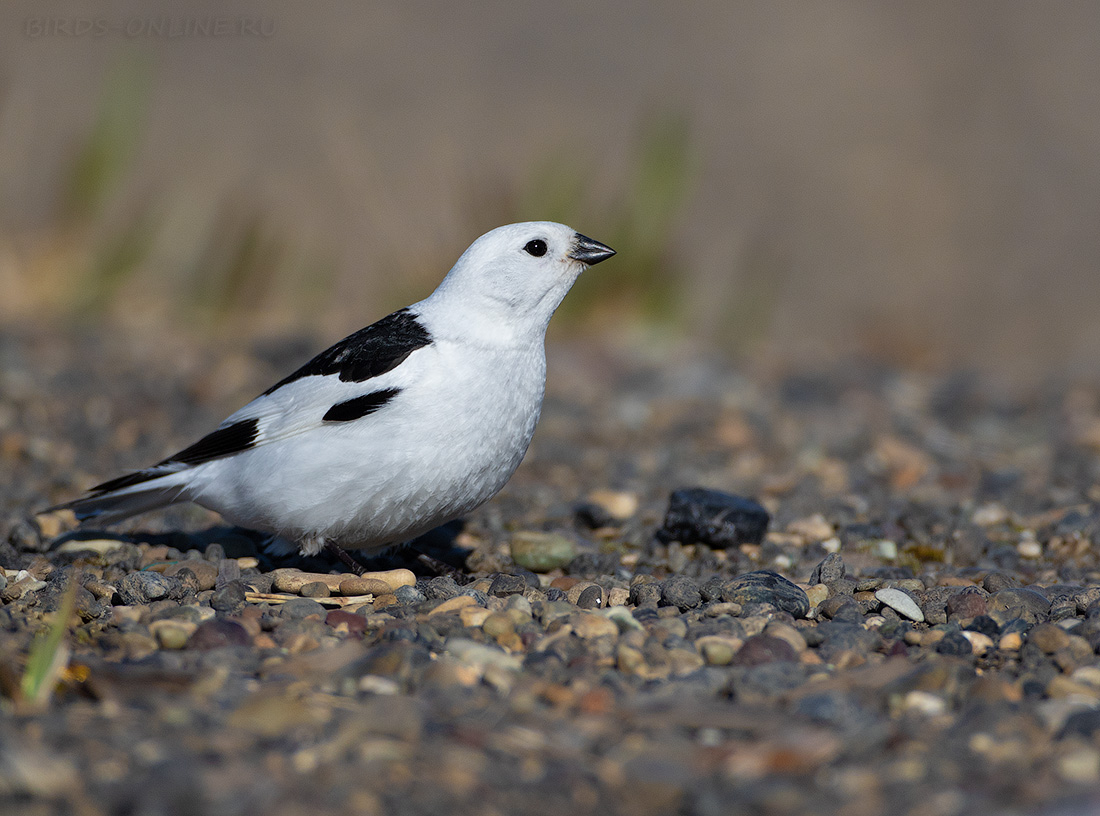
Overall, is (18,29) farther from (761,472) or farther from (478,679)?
(478,679)

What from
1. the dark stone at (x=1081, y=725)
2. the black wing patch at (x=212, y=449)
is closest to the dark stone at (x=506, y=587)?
the black wing patch at (x=212, y=449)

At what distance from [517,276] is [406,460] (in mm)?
743

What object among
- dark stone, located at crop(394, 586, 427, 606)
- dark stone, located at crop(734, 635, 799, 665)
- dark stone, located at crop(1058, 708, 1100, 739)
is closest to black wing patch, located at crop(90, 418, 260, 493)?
dark stone, located at crop(394, 586, 427, 606)

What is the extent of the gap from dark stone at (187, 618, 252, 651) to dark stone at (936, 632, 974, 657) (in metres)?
1.65

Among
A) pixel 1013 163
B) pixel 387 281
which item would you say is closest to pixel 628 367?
pixel 387 281

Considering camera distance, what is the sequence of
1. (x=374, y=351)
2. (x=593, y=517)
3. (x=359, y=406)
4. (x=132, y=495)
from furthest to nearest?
1. (x=593, y=517)
2. (x=132, y=495)
3. (x=374, y=351)
4. (x=359, y=406)

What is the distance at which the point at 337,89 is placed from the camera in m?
13.3

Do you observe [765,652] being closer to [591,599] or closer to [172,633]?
[591,599]

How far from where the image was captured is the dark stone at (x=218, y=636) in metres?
2.59

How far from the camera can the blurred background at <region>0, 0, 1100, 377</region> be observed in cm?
700

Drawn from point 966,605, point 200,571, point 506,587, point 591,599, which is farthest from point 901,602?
point 200,571

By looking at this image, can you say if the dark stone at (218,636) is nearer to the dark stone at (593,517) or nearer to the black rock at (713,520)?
the black rock at (713,520)

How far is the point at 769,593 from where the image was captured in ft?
10.0

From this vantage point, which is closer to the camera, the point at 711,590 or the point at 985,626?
the point at 985,626
